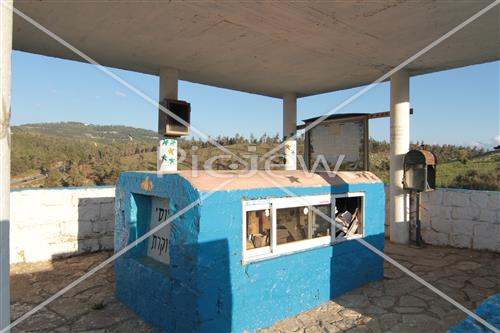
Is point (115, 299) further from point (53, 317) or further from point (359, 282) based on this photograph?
point (359, 282)

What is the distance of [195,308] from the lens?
3.37 meters

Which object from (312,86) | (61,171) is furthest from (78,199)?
(61,171)

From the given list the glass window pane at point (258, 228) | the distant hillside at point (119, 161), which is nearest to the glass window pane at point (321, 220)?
the glass window pane at point (258, 228)

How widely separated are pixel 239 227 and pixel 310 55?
4971mm

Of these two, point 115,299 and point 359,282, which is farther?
point 359,282

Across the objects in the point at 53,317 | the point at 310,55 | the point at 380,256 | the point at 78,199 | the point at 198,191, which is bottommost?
the point at 53,317

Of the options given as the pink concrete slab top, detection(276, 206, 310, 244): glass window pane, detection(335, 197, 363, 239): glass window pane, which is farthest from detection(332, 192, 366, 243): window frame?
detection(276, 206, 310, 244): glass window pane

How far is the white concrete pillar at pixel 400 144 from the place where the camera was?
812 cm

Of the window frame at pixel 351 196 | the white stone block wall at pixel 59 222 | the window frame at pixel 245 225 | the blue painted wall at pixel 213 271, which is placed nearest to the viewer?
the blue painted wall at pixel 213 271

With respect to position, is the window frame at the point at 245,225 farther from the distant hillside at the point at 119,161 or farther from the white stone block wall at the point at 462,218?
the distant hillside at the point at 119,161

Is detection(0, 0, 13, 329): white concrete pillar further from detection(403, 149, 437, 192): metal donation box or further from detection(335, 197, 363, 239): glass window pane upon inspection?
detection(403, 149, 437, 192): metal donation box

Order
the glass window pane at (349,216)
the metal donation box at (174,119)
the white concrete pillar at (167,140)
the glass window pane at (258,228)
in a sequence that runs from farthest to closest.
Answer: the white concrete pillar at (167,140) < the metal donation box at (174,119) < the glass window pane at (349,216) < the glass window pane at (258,228)

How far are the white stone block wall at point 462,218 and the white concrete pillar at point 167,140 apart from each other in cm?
647

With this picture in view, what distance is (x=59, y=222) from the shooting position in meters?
7.03
